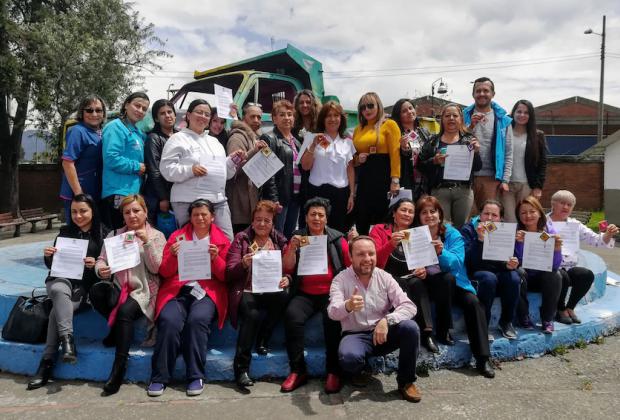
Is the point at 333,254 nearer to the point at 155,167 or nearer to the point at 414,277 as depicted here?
the point at 414,277

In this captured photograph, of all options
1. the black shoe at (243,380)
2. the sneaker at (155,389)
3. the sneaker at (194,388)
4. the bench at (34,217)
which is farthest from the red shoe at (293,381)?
the bench at (34,217)

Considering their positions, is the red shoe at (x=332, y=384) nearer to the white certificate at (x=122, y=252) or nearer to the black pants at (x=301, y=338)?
the black pants at (x=301, y=338)

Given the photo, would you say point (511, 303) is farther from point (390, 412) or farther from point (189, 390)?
point (189, 390)

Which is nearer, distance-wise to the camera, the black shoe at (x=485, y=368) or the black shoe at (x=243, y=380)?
the black shoe at (x=243, y=380)

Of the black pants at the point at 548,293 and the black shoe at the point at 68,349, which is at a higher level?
the black pants at the point at 548,293

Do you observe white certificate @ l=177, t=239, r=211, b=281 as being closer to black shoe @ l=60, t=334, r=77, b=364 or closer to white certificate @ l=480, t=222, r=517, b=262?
black shoe @ l=60, t=334, r=77, b=364

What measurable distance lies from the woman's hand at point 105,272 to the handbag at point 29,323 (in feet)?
1.94

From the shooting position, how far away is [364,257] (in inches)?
145

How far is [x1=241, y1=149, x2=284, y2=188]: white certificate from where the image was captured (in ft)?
14.6

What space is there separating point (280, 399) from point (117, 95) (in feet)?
48.8

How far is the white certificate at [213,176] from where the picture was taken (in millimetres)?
4266

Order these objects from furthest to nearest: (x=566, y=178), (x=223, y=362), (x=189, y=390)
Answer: (x=566, y=178) → (x=223, y=362) → (x=189, y=390)

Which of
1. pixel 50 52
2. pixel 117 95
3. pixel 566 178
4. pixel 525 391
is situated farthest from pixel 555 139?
pixel 525 391

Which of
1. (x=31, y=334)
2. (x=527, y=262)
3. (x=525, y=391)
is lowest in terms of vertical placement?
(x=525, y=391)
